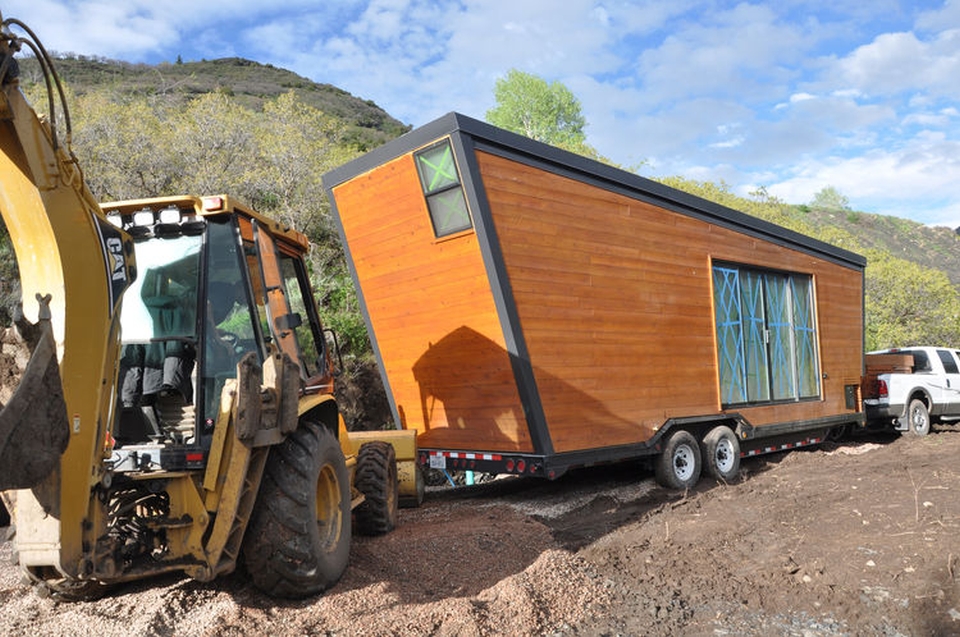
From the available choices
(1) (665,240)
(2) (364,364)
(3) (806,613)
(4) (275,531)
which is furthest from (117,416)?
(2) (364,364)

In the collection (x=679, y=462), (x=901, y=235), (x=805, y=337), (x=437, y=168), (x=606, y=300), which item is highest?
(x=437, y=168)

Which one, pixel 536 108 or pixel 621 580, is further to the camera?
pixel 536 108

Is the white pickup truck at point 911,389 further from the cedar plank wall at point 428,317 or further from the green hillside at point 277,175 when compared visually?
the green hillside at point 277,175

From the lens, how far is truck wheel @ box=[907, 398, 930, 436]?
13508mm

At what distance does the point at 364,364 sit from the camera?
1528 centimetres

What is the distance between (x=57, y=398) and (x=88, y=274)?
0.70m

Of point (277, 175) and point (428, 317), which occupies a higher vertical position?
point (277, 175)

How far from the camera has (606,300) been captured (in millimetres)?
7715

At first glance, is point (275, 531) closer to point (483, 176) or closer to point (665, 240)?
point (483, 176)

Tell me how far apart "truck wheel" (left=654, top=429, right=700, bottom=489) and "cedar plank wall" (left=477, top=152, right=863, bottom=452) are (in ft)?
1.03

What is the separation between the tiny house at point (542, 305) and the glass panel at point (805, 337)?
6.21 ft

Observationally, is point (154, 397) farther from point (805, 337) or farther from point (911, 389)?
point (911, 389)

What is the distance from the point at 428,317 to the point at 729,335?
181 inches

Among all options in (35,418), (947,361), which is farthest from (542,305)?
(947,361)
